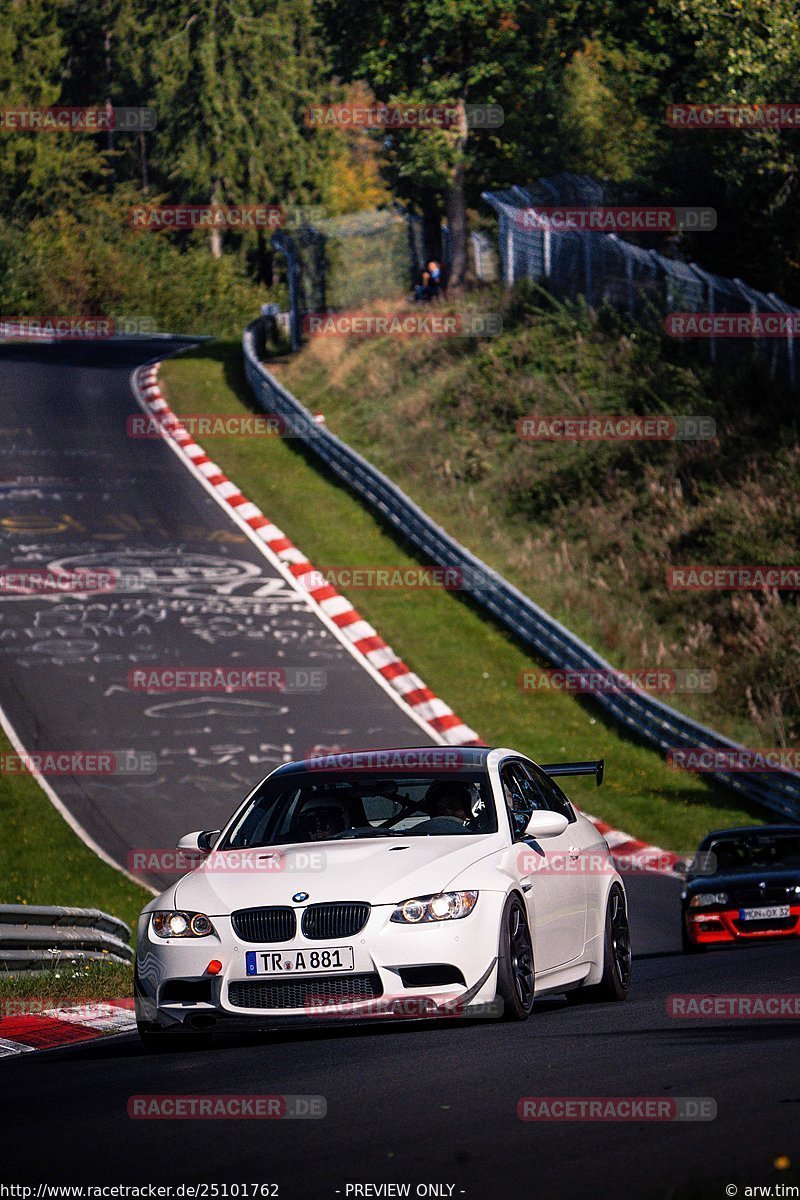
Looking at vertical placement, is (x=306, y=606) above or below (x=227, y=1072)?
below

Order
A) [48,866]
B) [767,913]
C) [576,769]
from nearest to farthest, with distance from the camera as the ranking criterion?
[576,769] → [767,913] → [48,866]

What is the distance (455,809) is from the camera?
9.74 meters

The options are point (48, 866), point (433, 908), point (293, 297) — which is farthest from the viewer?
point (293, 297)

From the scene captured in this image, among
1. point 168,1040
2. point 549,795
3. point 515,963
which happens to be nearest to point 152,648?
point 549,795

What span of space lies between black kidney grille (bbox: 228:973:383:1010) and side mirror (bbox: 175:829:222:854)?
3.90ft

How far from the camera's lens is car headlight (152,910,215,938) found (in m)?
8.76

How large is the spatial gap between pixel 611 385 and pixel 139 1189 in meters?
31.7

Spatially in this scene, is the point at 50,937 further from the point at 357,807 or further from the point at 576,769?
the point at 576,769

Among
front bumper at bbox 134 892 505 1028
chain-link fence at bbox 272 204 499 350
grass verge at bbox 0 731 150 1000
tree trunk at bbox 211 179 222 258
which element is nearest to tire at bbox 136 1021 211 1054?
front bumper at bbox 134 892 505 1028

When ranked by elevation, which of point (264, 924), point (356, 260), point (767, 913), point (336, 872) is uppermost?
point (336, 872)

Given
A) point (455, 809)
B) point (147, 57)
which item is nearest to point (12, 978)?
point (455, 809)

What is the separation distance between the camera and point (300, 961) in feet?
28.0

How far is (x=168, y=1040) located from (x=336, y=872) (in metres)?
1.24

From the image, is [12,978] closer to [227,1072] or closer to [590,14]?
[227,1072]
